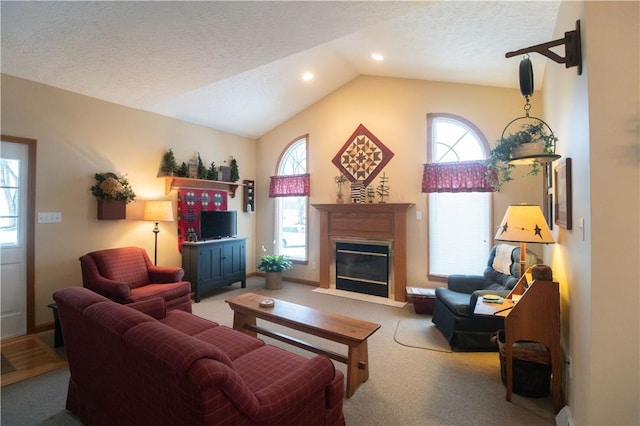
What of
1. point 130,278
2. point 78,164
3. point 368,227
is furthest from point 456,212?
point 78,164

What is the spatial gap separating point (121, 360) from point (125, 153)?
3623 millimetres

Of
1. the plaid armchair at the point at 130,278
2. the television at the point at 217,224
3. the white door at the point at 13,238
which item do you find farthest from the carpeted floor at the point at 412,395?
the television at the point at 217,224

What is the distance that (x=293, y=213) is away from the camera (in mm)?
5832

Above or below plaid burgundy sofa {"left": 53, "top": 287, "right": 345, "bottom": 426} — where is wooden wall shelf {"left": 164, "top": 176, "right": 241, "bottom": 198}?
above

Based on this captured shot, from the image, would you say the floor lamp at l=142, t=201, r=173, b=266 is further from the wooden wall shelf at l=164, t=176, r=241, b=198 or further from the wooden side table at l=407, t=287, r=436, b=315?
the wooden side table at l=407, t=287, r=436, b=315

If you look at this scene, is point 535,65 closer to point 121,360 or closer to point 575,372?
point 575,372

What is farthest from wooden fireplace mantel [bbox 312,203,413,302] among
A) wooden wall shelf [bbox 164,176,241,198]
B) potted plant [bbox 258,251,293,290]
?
wooden wall shelf [bbox 164,176,241,198]

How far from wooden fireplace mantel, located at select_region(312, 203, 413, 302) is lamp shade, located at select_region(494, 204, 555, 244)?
6.69ft

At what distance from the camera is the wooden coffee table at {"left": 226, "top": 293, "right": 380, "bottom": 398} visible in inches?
87.9

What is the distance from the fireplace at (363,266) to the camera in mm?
4723

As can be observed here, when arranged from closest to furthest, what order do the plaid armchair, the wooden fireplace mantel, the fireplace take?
the plaid armchair → the wooden fireplace mantel → the fireplace

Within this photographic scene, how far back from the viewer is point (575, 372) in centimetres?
183

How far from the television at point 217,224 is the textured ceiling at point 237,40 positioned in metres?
1.87

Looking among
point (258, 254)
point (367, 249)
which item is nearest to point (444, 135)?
point (367, 249)
